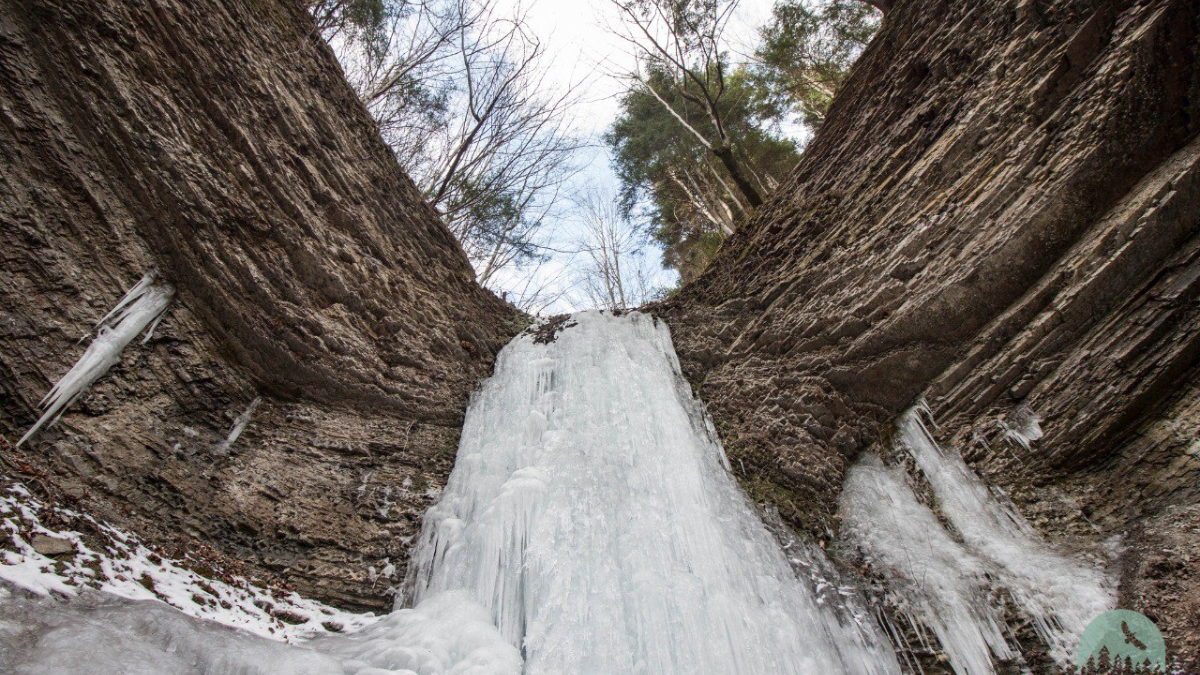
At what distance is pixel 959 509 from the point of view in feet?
Answer: 10.3

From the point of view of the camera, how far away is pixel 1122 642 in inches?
87.7

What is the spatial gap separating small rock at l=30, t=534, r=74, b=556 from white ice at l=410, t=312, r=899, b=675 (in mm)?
1702

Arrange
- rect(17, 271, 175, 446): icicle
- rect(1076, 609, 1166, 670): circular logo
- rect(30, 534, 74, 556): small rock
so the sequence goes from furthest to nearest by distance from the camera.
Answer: rect(17, 271, 175, 446): icicle → rect(1076, 609, 1166, 670): circular logo → rect(30, 534, 74, 556): small rock

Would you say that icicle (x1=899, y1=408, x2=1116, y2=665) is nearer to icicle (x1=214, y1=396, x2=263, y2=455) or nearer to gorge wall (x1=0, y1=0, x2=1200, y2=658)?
gorge wall (x1=0, y1=0, x2=1200, y2=658)

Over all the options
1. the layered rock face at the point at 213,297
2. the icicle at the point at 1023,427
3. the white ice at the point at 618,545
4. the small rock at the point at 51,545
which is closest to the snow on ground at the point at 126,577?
the small rock at the point at 51,545

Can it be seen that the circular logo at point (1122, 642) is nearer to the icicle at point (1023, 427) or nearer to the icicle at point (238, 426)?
the icicle at point (1023, 427)

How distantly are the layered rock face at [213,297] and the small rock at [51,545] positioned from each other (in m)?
0.39

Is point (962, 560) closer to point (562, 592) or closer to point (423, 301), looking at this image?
point (562, 592)

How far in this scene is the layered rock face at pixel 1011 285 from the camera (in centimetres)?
268

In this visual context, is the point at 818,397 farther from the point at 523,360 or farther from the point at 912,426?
the point at 523,360

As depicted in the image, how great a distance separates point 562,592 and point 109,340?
10.1ft

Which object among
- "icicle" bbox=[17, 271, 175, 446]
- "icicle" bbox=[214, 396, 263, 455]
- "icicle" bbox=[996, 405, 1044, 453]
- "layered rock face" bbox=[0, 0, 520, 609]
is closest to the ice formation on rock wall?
"icicle" bbox=[996, 405, 1044, 453]

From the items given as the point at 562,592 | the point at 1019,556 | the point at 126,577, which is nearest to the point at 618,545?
the point at 562,592

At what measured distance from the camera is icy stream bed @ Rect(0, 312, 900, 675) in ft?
5.80
